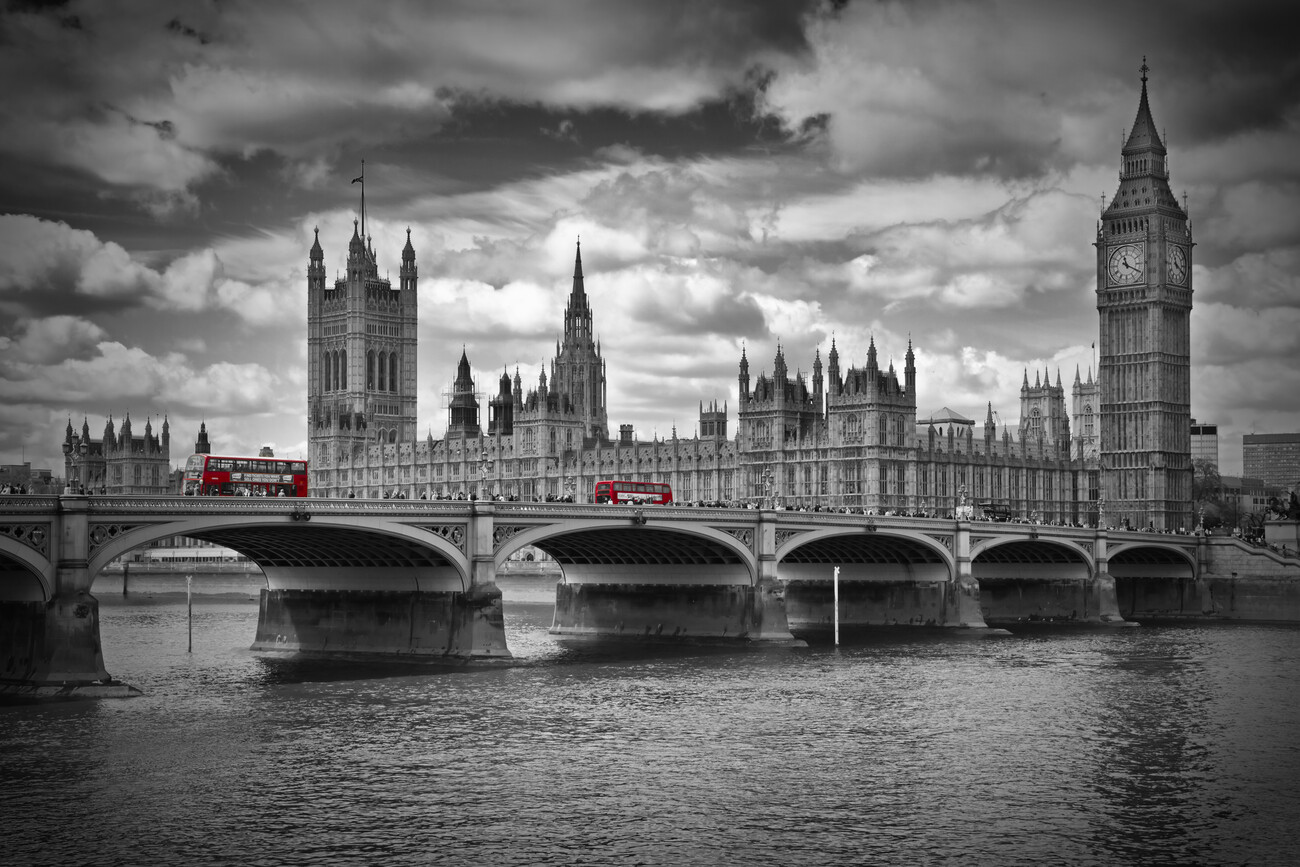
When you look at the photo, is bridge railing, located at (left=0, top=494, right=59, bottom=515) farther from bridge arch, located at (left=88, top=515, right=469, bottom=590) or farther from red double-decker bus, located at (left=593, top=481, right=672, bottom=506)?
red double-decker bus, located at (left=593, top=481, right=672, bottom=506)

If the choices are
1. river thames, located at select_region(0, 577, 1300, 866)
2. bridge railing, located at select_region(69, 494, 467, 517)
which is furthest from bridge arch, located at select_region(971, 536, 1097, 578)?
bridge railing, located at select_region(69, 494, 467, 517)

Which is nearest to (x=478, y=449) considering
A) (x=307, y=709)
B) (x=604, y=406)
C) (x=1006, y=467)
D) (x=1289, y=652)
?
(x=604, y=406)

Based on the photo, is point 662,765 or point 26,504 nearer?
point 662,765

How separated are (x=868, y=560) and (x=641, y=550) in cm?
1950

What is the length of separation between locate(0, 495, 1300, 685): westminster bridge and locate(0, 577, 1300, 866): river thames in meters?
3.63

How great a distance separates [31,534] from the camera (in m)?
52.6

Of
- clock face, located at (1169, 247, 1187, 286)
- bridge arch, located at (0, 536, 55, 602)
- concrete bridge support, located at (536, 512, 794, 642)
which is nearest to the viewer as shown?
bridge arch, located at (0, 536, 55, 602)

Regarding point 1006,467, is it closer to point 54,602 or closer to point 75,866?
point 54,602

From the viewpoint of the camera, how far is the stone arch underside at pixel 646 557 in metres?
76.2

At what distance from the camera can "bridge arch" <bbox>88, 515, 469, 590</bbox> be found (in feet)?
185

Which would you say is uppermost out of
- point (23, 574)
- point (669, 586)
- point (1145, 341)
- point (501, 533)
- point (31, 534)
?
point (1145, 341)

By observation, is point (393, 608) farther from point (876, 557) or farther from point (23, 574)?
point (876, 557)

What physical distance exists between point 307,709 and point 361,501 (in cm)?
1087

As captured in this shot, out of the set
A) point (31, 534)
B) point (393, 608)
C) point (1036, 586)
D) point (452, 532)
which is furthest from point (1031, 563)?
point (31, 534)
